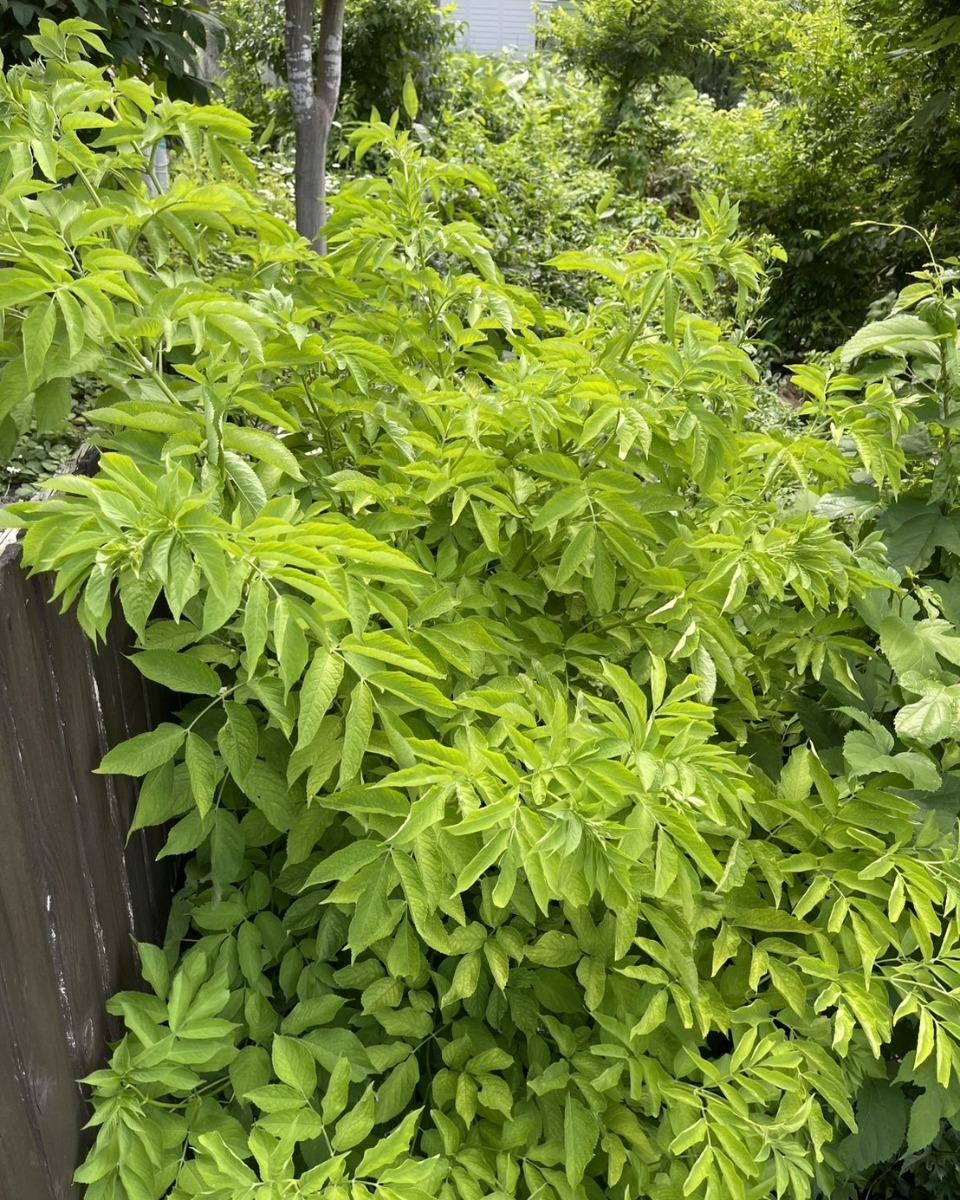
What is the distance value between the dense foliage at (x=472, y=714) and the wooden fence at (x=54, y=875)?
92 millimetres

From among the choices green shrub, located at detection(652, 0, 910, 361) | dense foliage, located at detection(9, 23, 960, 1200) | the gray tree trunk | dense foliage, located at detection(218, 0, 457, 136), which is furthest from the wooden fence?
dense foliage, located at detection(218, 0, 457, 136)

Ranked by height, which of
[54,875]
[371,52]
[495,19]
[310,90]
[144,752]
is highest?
[495,19]

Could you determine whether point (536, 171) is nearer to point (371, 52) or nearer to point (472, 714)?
point (371, 52)

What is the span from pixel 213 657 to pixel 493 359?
0.92 meters

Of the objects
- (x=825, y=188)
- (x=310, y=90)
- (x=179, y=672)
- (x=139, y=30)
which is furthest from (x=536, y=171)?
(x=179, y=672)

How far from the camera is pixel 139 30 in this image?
3.44 metres

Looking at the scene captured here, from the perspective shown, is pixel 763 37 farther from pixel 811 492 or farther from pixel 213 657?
pixel 213 657

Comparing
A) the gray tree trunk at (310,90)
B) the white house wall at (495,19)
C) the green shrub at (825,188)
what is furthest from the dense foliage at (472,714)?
the white house wall at (495,19)

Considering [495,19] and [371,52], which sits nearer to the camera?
[371,52]

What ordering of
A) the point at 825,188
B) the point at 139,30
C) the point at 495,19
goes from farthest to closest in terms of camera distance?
the point at 495,19 < the point at 825,188 < the point at 139,30

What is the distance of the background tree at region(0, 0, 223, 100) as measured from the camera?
3.22m

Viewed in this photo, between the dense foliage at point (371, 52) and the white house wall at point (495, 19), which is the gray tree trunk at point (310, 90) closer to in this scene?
the dense foliage at point (371, 52)

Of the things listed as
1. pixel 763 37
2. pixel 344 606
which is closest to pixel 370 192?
pixel 344 606

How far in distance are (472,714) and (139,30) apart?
324 cm
